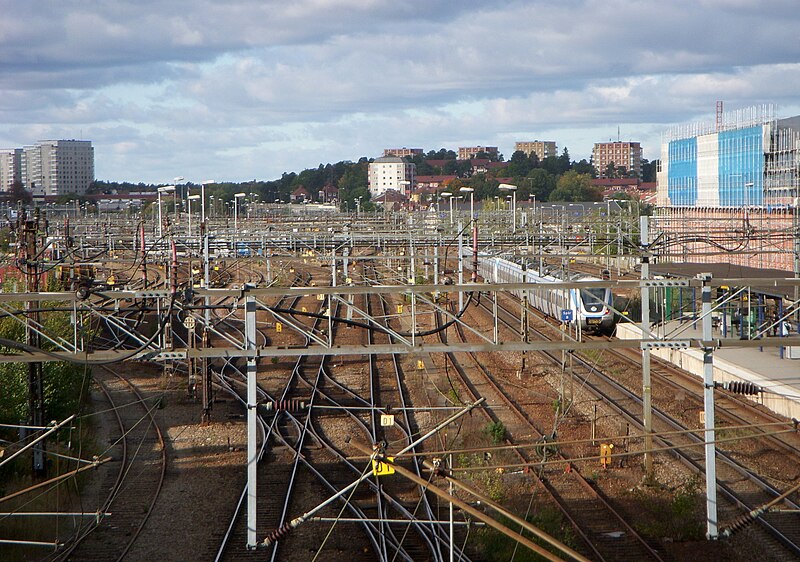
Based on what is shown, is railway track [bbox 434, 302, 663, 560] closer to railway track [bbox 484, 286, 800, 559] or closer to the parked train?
railway track [bbox 484, 286, 800, 559]

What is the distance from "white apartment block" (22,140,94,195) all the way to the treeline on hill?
13.9 meters

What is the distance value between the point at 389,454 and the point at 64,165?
15322 centimetres

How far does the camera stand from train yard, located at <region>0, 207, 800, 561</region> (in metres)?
8.38

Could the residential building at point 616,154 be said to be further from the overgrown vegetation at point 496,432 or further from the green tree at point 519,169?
the overgrown vegetation at point 496,432

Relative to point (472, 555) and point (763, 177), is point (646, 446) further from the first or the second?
point (763, 177)

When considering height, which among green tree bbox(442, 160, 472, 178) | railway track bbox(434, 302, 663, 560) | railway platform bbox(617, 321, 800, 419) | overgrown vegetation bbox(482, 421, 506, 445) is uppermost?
green tree bbox(442, 160, 472, 178)

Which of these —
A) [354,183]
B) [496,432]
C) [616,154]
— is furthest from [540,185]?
[496,432]

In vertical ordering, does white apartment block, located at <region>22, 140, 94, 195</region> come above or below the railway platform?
above

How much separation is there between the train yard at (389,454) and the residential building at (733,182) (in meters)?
12.8

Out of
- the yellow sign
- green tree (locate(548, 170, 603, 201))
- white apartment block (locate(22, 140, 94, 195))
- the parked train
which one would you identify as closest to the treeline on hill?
green tree (locate(548, 170, 603, 201))

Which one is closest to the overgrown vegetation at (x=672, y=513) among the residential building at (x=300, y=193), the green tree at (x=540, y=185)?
the green tree at (x=540, y=185)

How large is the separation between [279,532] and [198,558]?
2.67 m

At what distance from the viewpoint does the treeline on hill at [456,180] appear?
90250 mm

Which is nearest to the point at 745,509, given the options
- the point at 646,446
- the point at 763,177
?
the point at 646,446
